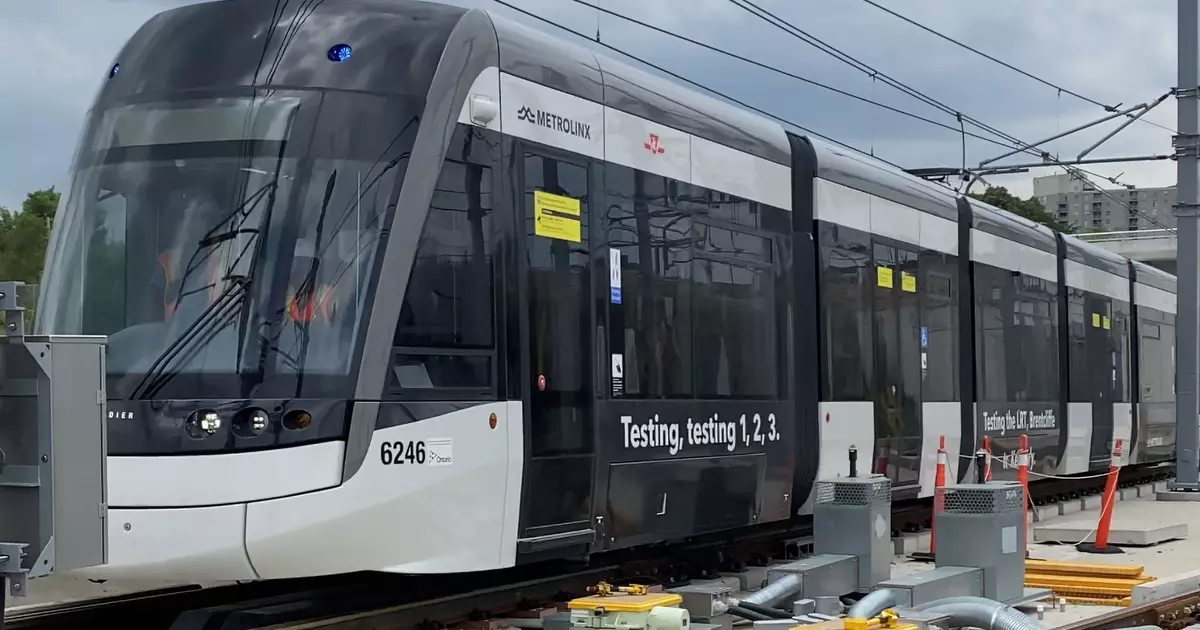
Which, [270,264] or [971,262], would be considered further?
[971,262]

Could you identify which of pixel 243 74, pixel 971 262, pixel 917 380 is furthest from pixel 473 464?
pixel 971 262

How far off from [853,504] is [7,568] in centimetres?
709

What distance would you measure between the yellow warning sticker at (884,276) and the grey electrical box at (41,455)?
10151mm

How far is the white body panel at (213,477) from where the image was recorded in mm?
7508

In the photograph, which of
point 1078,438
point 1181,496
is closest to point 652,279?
point 1078,438

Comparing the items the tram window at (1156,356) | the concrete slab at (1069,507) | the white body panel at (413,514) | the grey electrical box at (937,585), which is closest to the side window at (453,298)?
the white body panel at (413,514)

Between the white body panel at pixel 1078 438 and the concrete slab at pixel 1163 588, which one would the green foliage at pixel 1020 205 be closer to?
the white body panel at pixel 1078 438

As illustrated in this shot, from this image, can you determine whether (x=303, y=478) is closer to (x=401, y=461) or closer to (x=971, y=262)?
(x=401, y=461)

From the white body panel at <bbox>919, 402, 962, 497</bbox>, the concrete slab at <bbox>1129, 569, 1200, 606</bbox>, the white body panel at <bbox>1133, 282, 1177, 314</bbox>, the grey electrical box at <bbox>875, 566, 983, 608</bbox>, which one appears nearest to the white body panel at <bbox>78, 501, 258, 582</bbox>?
the grey electrical box at <bbox>875, 566, 983, 608</bbox>

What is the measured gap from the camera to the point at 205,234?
795 centimetres

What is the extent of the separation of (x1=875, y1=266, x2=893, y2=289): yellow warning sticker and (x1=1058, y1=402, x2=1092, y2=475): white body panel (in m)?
6.55

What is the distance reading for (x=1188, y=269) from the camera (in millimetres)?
21594

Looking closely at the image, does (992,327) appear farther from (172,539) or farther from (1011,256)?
(172,539)

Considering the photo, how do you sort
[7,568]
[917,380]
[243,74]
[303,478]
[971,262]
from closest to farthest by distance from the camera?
1. [7,568]
2. [303,478]
3. [243,74]
4. [917,380]
5. [971,262]
